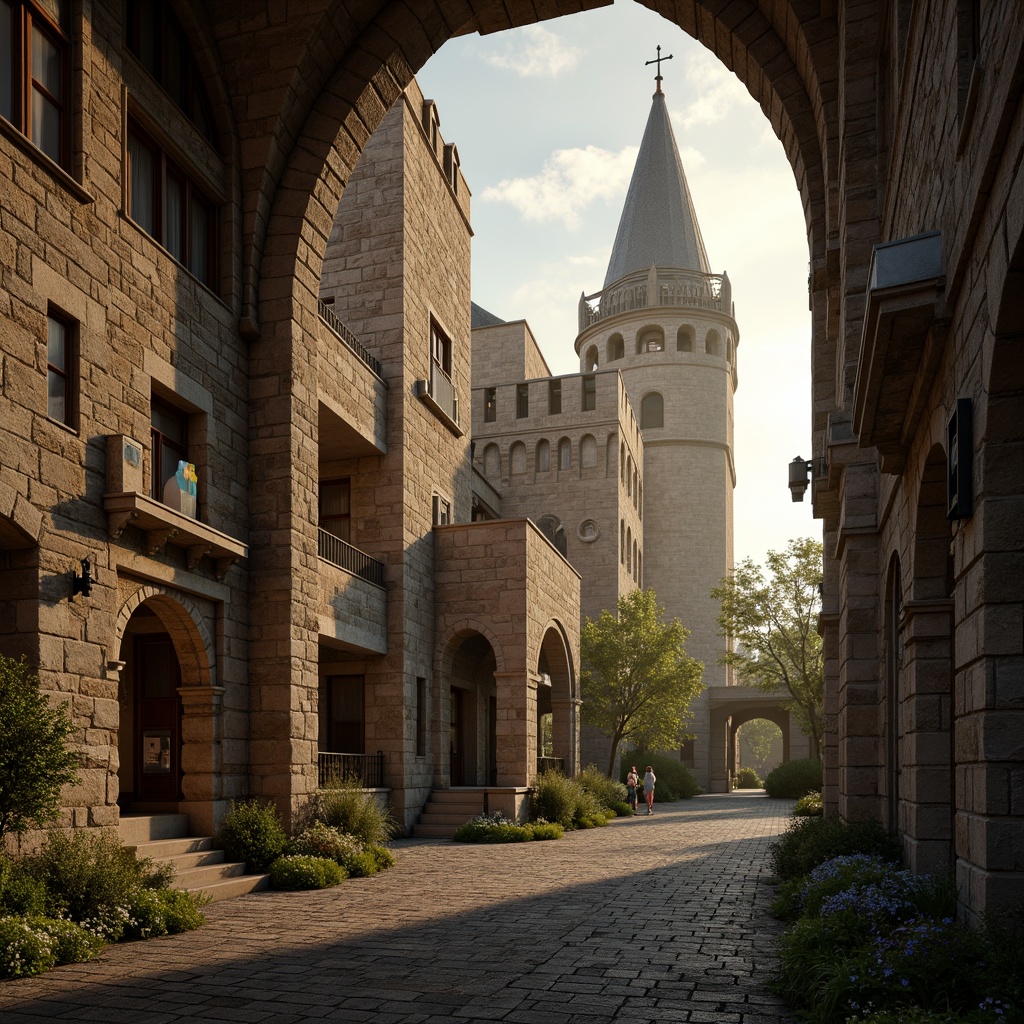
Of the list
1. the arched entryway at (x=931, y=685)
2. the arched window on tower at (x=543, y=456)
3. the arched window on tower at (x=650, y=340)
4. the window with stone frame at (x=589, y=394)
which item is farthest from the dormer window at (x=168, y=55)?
the arched window on tower at (x=650, y=340)

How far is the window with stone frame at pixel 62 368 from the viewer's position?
36.8 feet

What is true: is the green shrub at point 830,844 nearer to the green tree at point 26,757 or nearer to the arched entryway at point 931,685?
the arched entryway at point 931,685

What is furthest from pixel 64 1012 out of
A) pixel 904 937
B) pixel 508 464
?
pixel 508 464

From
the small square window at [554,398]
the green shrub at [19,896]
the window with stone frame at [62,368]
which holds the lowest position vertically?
the green shrub at [19,896]

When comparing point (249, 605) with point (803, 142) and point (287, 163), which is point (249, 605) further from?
point (803, 142)

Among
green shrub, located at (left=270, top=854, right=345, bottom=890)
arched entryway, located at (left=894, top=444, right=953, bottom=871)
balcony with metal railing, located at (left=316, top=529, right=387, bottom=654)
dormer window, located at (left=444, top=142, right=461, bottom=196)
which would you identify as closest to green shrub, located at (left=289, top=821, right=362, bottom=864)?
green shrub, located at (left=270, top=854, right=345, bottom=890)

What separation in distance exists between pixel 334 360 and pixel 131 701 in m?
6.80

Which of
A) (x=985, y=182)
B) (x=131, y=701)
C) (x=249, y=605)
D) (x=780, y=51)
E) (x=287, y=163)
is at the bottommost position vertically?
(x=131, y=701)

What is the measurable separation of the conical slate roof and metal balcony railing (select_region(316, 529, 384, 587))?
36257 millimetres

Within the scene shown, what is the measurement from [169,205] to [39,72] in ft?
9.46

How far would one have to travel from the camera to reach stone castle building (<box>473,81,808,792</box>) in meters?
38.5

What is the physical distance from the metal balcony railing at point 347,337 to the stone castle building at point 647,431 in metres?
18.0

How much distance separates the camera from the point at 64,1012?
6.72 metres

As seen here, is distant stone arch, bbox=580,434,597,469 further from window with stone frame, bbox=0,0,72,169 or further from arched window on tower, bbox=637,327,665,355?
window with stone frame, bbox=0,0,72,169
